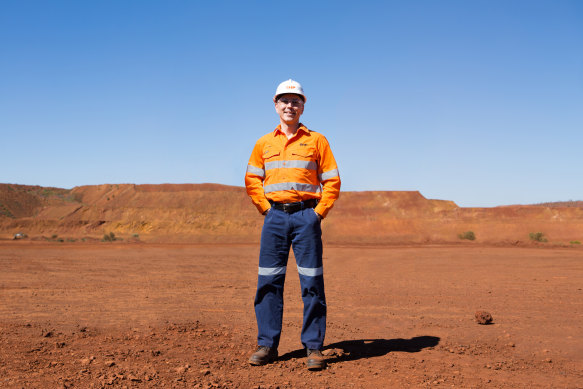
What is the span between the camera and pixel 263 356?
4555mm

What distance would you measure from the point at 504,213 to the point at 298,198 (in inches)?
1881

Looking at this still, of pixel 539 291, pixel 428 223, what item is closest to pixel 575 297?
pixel 539 291

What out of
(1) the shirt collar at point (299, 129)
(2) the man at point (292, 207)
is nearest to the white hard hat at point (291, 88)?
(2) the man at point (292, 207)

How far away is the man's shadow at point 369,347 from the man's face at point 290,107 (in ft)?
8.01

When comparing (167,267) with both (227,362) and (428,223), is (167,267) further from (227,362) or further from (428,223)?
(428,223)

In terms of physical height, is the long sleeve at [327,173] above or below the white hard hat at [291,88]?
below

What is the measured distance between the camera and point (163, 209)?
174ft

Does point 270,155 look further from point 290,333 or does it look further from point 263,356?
point 290,333

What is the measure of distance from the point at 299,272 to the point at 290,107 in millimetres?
1683

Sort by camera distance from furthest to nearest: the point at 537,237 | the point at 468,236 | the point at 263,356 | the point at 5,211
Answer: the point at 5,211 < the point at 468,236 < the point at 537,237 < the point at 263,356

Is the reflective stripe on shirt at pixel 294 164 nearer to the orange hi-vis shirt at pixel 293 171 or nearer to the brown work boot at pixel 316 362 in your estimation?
the orange hi-vis shirt at pixel 293 171

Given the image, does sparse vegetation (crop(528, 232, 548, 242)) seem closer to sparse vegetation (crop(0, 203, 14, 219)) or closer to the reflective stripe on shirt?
the reflective stripe on shirt

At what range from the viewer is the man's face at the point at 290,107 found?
481cm

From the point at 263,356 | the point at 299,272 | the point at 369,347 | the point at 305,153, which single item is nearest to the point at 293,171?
the point at 305,153
